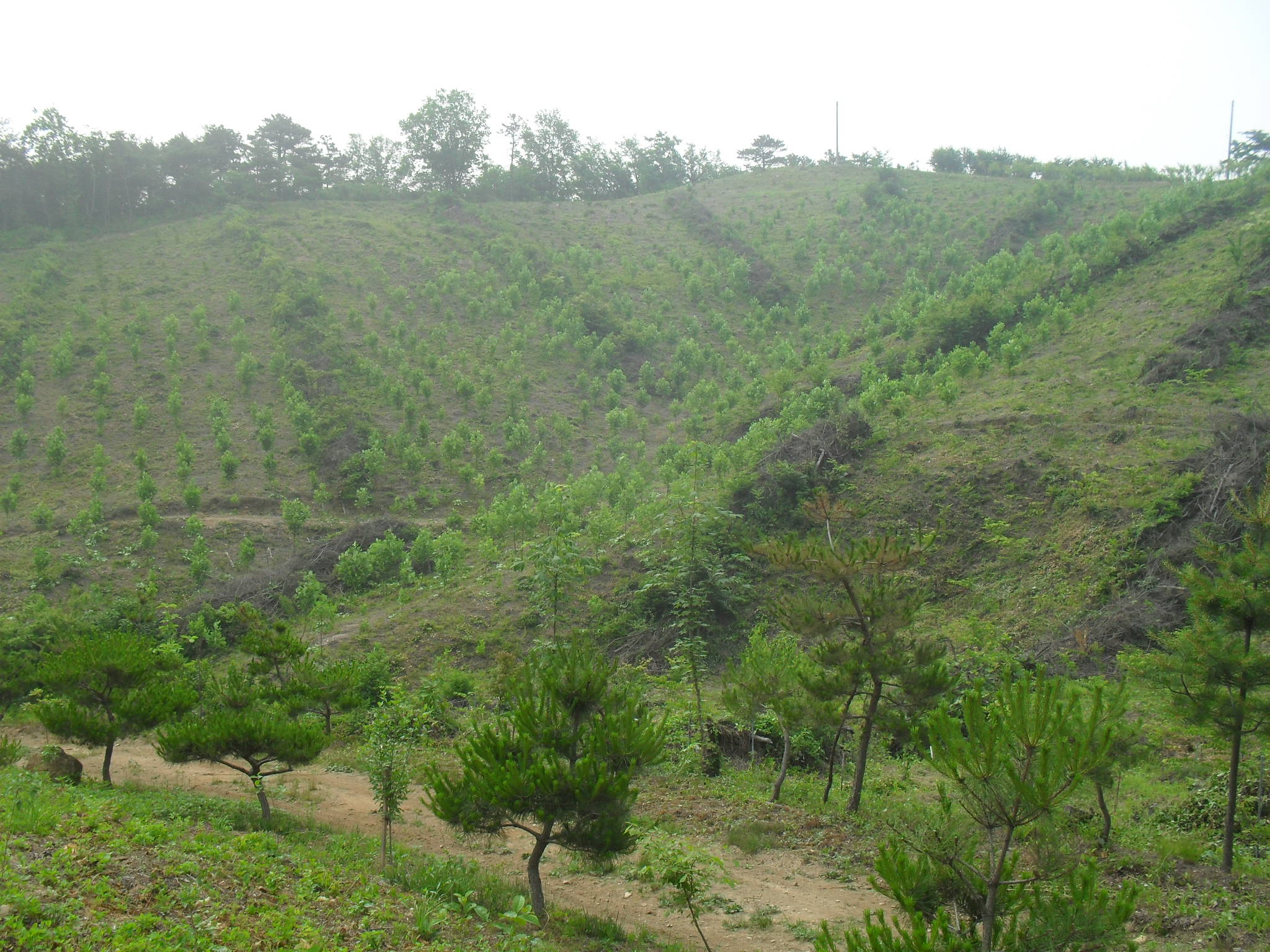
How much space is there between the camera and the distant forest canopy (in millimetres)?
45656

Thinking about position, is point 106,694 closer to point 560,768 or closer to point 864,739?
point 560,768

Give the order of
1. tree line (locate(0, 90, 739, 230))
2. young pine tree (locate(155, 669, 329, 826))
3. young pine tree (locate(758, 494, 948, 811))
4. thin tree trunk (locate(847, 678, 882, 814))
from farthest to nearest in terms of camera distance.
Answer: tree line (locate(0, 90, 739, 230))
thin tree trunk (locate(847, 678, 882, 814))
young pine tree (locate(155, 669, 329, 826))
young pine tree (locate(758, 494, 948, 811))

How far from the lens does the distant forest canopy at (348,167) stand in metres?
45.7

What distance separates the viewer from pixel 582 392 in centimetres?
3672

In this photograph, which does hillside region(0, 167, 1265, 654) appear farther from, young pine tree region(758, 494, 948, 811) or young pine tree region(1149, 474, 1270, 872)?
young pine tree region(1149, 474, 1270, 872)

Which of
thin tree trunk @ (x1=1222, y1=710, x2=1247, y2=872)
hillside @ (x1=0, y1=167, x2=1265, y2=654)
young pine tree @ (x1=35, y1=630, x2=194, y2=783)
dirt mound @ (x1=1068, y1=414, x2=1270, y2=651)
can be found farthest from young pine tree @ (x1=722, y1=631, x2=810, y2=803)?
young pine tree @ (x1=35, y1=630, x2=194, y2=783)

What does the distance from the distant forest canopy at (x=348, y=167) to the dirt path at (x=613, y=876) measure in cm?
4478

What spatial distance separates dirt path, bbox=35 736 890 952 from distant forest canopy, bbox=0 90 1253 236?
147 ft

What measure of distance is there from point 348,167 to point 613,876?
60206 mm

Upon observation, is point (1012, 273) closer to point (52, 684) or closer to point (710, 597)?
point (710, 597)

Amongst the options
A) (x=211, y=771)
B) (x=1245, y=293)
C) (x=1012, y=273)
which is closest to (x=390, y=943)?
(x=211, y=771)

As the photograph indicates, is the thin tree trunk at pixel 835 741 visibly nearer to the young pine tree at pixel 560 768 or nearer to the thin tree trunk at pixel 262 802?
the young pine tree at pixel 560 768

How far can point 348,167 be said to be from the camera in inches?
2324

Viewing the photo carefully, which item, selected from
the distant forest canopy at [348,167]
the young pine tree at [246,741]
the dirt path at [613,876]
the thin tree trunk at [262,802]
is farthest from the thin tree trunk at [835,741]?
the distant forest canopy at [348,167]
